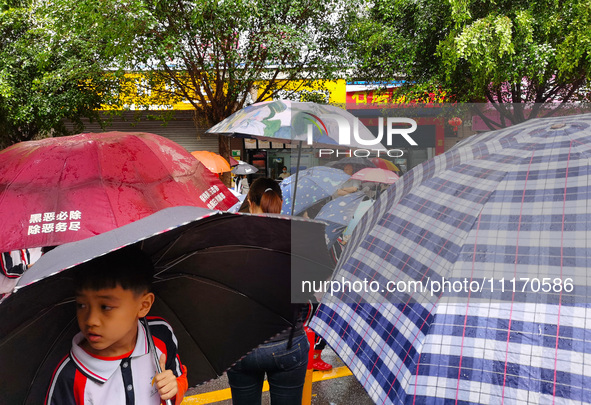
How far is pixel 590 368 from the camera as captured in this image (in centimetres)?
101

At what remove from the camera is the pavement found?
3.81m

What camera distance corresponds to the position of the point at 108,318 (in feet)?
4.74

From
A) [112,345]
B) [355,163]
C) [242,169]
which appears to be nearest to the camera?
[112,345]

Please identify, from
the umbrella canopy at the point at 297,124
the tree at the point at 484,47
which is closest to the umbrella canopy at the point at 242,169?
the tree at the point at 484,47

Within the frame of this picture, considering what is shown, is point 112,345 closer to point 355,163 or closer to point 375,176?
point 375,176

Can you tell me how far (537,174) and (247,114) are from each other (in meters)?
3.10

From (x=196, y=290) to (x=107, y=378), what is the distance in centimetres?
46

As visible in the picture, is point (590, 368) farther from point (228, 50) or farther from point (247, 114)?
point (228, 50)

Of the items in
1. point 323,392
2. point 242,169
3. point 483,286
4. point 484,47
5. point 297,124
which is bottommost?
point 323,392

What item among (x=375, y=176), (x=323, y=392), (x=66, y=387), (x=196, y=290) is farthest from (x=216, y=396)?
(x=375, y=176)

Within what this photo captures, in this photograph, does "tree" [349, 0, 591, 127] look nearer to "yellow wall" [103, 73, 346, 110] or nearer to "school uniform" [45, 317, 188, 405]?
"yellow wall" [103, 73, 346, 110]

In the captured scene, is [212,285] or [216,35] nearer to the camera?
[212,285]

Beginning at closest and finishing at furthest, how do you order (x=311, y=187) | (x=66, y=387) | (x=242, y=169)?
(x=66, y=387)
(x=311, y=187)
(x=242, y=169)

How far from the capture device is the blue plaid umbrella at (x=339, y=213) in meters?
3.93
